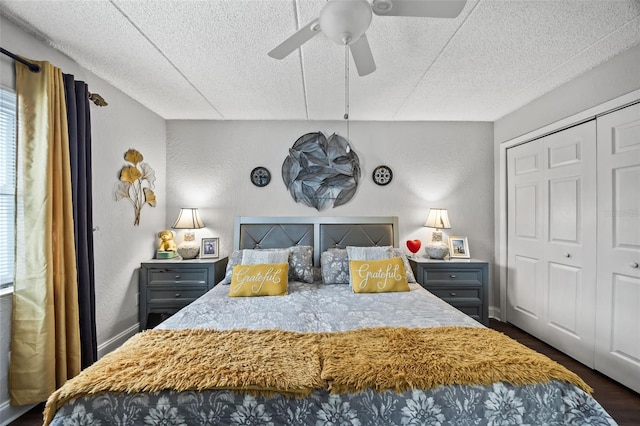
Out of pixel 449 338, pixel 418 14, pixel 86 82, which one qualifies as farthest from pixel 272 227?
pixel 418 14

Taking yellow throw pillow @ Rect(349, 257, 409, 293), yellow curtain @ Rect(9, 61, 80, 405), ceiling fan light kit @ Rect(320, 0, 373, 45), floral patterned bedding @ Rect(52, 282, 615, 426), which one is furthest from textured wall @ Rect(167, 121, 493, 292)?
floral patterned bedding @ Rect(52, 282, 615, 426)

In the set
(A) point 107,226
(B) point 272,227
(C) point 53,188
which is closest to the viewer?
(C) point 53,188

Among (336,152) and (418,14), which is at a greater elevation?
(418,14)

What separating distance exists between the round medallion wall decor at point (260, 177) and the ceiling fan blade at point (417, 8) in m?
2.49

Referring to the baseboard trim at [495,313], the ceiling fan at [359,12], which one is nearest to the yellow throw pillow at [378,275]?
the baseboard trim at [495,313]

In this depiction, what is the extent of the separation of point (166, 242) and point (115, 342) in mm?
1091

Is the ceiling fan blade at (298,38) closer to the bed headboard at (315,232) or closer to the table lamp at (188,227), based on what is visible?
the bed headboard at (315,232)

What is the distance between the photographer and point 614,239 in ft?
7.59

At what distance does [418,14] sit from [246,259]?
2.33 m

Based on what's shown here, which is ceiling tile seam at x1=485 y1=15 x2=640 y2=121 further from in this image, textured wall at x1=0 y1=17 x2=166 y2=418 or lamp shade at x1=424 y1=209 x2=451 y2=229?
textured wall at x1=0 y1=17 x2=166 y2=418

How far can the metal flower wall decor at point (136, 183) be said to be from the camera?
2949mm

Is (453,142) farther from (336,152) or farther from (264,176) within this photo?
(264,176)

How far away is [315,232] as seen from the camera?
356 cm

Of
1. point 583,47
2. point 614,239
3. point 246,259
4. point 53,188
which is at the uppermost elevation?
point 583,47
